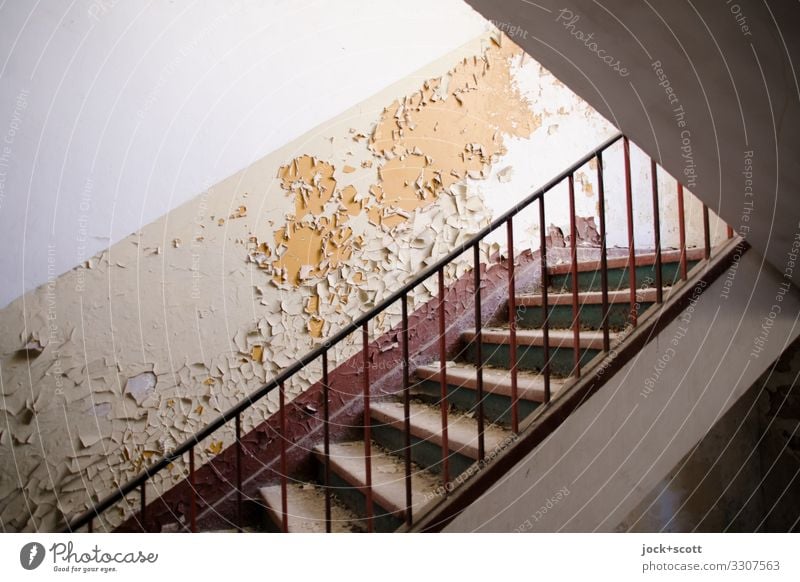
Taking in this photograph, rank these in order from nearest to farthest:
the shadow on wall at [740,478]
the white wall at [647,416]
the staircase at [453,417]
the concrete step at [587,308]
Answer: the white wall at [647,416] < the staircase at [453,417] < the concrete step at [587,308] < the shadow on wall at [740,478]

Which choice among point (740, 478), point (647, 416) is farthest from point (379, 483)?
point (740, 478)

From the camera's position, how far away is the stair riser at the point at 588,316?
179 centimetres

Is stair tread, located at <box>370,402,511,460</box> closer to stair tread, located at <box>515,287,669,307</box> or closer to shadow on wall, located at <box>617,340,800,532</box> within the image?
stair tread, located at <box>515,287,669,307</box>

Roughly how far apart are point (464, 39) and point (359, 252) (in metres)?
1.21

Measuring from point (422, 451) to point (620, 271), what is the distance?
3.55ft

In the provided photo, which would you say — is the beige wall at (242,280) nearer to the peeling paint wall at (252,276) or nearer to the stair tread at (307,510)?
the peeling paint wall at (252,276)

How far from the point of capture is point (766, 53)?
91cm

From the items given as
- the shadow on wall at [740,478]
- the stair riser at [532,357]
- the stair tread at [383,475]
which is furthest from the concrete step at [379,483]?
the shadow on wall at [740,478]

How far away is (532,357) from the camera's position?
1960mm

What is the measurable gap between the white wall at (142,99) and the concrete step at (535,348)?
120 cm

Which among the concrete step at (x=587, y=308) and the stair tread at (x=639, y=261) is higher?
the stair tread at (x=639, y=261)

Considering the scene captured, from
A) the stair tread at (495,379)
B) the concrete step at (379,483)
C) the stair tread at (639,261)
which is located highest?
the stair tread at (639,261)
